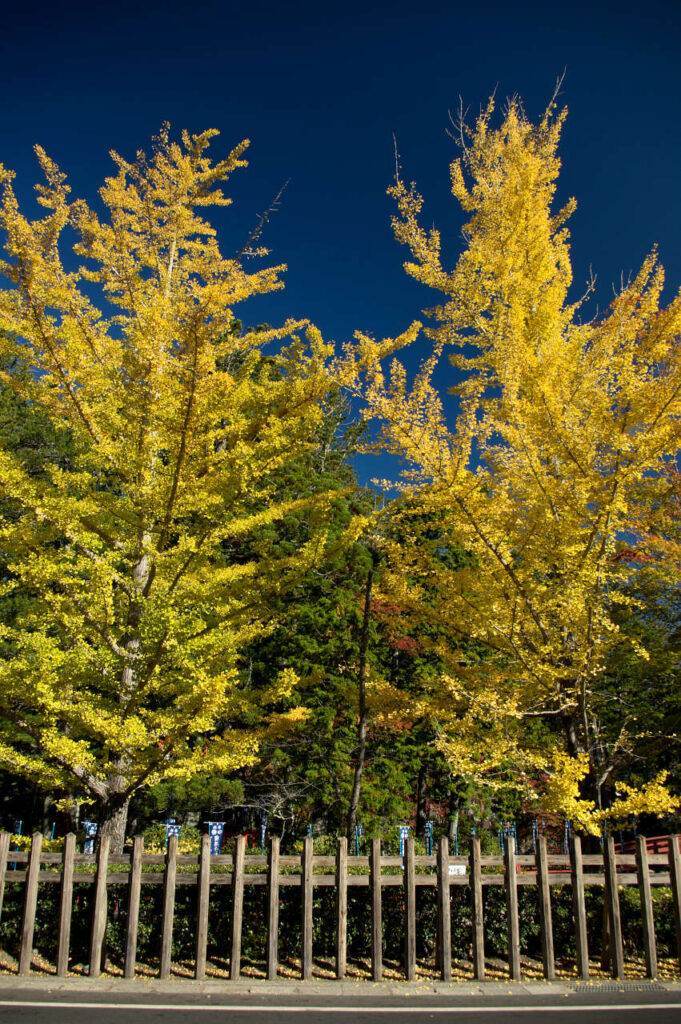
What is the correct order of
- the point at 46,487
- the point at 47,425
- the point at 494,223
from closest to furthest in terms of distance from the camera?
the point at 46,487 → the point at 494,223 → the point at 47,425

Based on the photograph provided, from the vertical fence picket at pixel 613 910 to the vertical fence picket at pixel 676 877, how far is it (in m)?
0.55

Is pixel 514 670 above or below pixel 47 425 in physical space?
below

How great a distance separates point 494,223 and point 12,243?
555cm

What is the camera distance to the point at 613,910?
19.6ft

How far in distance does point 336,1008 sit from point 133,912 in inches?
79.8

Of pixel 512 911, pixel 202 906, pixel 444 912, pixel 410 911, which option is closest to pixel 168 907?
pixel 202 906

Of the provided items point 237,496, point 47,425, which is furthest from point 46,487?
point 47,425

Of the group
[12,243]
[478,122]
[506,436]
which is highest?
[478,122]

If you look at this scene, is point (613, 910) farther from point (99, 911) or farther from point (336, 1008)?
point (99, 911)

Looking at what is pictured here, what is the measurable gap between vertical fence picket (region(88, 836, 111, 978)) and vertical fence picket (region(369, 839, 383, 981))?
2491 millimetres

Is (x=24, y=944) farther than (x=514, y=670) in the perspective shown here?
No

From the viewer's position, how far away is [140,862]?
579 cm

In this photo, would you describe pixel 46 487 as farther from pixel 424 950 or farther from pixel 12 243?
pixel 424 950

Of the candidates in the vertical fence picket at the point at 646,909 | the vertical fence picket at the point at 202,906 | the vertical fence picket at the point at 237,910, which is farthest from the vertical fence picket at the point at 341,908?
the vertical fence picket at the point at 646,909
